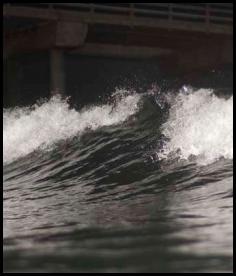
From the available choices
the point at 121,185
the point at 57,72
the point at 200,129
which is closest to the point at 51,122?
the point at 57,72

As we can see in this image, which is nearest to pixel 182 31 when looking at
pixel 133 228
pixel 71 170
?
pixel 71 170

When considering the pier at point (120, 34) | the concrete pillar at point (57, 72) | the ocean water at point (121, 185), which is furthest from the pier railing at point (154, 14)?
the ocean water at point (121, 185)

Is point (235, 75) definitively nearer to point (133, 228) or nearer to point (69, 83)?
point (69, 83)

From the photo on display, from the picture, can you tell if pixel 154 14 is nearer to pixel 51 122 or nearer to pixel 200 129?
pixel 51 122

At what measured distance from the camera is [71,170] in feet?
37.0

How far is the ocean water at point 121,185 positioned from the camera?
5.00 m

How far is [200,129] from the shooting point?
39.0 ft

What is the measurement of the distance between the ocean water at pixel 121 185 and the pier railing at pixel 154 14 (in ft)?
8.02

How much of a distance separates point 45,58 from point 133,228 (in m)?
14.7

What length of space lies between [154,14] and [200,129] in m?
7.09

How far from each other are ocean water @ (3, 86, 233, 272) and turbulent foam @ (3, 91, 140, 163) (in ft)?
0.14

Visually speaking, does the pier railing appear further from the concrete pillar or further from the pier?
the concrete pillar

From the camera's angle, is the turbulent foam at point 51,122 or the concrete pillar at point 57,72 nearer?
the turbulent foam at point 51,122

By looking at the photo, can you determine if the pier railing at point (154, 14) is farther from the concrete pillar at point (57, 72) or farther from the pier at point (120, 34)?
the concrete pillar at point (57, 72)
